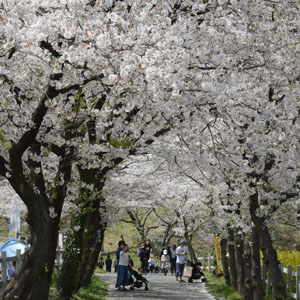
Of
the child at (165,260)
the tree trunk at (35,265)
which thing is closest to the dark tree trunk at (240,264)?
the tree trunk at (35,265)

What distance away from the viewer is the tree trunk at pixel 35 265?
901 cm

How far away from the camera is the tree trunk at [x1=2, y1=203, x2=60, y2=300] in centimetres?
901

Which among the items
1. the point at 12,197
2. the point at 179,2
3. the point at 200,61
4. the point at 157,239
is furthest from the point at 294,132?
the point at 157,239

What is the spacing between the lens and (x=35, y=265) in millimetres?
9148

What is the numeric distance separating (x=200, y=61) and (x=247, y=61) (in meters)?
1.03

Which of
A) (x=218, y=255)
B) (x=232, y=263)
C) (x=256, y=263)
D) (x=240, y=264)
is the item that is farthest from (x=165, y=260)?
(x=256, y=263)

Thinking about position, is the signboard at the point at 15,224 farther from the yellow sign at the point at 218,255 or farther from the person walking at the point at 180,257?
the yellow sign at the point at 218,255

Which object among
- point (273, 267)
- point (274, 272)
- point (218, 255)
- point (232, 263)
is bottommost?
point (274, 272)

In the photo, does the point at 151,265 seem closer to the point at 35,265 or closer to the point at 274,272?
the point at 274,272

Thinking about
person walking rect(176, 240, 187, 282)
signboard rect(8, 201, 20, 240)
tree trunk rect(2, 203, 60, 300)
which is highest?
signboard rect(8, 201, 20, 240)

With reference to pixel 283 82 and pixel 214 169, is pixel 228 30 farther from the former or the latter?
pixel 214 169

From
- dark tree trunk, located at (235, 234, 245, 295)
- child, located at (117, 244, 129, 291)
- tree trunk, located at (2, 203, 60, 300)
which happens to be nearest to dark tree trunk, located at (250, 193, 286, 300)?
dark tree trunk, located at (235, 234, 245, 295)

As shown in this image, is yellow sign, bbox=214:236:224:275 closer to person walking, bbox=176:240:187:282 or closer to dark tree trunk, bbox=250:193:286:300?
person walking, bbox=176:240:187:282

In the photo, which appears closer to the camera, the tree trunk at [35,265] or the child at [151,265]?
the tree trunk at [35,265]
